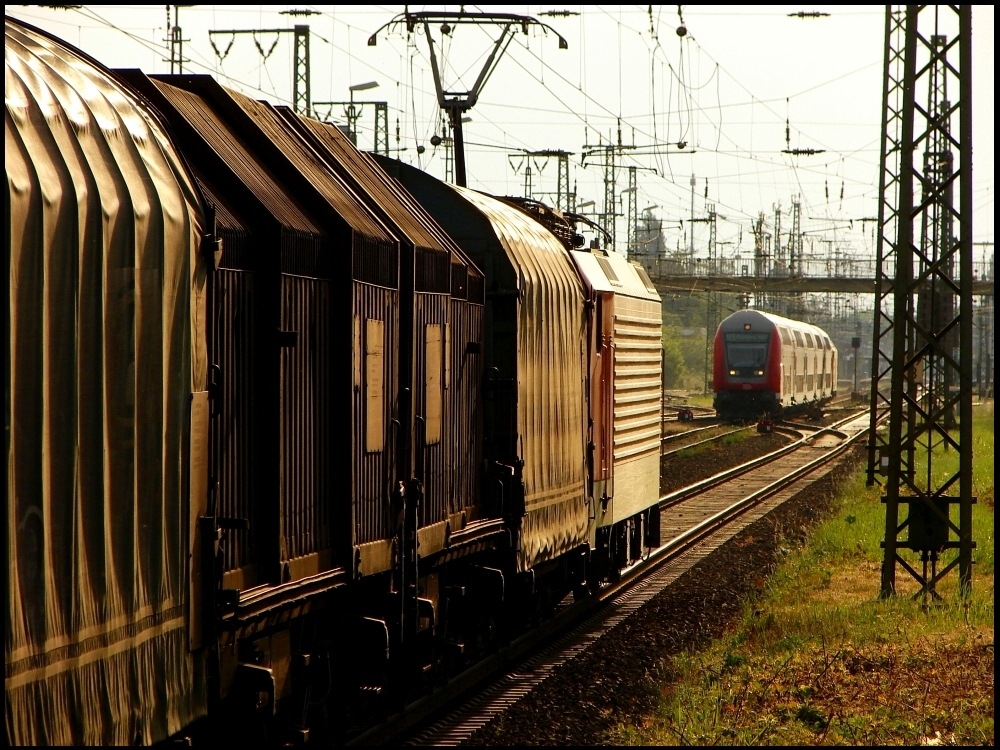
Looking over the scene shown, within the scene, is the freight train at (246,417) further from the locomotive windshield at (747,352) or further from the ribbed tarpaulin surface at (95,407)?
the locomotive windshield at (747,352)

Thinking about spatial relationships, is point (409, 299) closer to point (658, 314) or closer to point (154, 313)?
point (154, 313)

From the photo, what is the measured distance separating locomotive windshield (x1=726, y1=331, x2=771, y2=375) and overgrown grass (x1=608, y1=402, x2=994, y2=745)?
31.1m

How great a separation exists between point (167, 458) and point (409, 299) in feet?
10.4

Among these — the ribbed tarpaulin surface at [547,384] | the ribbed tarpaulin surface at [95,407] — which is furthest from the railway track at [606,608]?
the ribbed tarpaulin surface at [95,407]

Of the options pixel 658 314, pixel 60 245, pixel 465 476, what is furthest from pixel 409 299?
pixel 658 314

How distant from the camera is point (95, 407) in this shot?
16.3 ft

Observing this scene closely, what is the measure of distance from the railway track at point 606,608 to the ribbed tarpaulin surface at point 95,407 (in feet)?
10.7

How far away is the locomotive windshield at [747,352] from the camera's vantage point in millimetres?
47281

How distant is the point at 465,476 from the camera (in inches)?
394

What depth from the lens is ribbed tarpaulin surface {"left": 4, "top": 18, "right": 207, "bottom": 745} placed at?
4574 millimetres

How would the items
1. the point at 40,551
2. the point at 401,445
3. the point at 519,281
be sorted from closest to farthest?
the point at 40,551, the point at 401,445, the point at 519,281

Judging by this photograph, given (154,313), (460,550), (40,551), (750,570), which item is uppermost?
(154,313)

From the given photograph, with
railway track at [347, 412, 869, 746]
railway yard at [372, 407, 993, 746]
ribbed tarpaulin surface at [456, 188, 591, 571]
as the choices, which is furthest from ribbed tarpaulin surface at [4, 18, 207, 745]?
ribbed tarpaulin surface at [456, 188, 591, 571]

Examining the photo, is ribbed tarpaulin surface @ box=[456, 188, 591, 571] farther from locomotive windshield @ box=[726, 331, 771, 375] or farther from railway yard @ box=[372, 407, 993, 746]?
locomotive windshield @ box=[726, 331, 771, 375]
